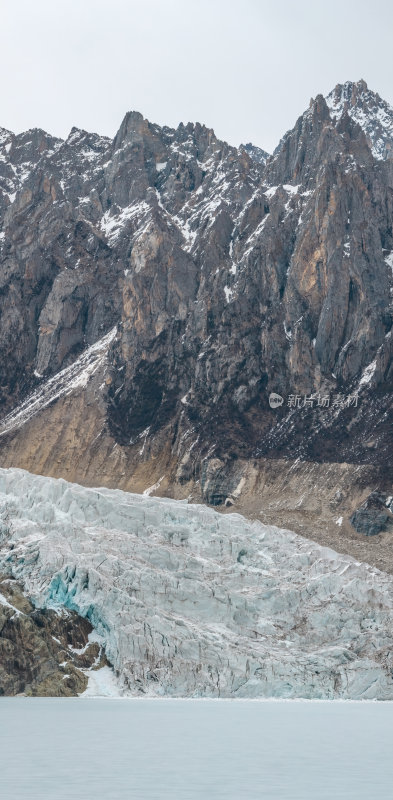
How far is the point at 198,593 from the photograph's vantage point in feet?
368

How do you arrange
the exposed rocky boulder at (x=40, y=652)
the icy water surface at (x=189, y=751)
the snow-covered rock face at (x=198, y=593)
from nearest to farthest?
the icy water surface at (x=189, y=751), the exposed rocky boulder at (x=40, y=652), the snow-covered rock face at (x=198, y=593)

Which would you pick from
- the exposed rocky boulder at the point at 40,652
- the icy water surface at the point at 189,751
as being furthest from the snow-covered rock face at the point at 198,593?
the icy water surface at the point at 189,751

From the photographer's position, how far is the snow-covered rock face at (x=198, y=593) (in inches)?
4013

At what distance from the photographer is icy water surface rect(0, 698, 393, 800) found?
174ft

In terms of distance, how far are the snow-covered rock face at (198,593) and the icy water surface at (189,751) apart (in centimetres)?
532

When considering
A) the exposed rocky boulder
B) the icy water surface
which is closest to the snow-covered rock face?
the exposed rocky boulder

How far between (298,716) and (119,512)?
137 feet

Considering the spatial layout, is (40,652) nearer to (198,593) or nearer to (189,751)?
(198,593)

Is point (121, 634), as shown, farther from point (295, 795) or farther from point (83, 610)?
point (295, 795)

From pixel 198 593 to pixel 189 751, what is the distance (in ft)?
150

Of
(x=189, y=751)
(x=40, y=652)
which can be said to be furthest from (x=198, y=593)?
(x=189, y=751)

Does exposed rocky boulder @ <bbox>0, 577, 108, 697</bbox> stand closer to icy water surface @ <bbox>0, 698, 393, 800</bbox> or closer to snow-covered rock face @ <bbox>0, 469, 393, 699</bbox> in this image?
snow-covered rock face @ <bbox>0, 469, 393, 699</bbox>

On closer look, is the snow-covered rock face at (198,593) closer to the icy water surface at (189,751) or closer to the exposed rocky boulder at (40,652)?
the exposed rocky boulder at (40,652)

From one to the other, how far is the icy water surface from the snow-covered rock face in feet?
17.4
